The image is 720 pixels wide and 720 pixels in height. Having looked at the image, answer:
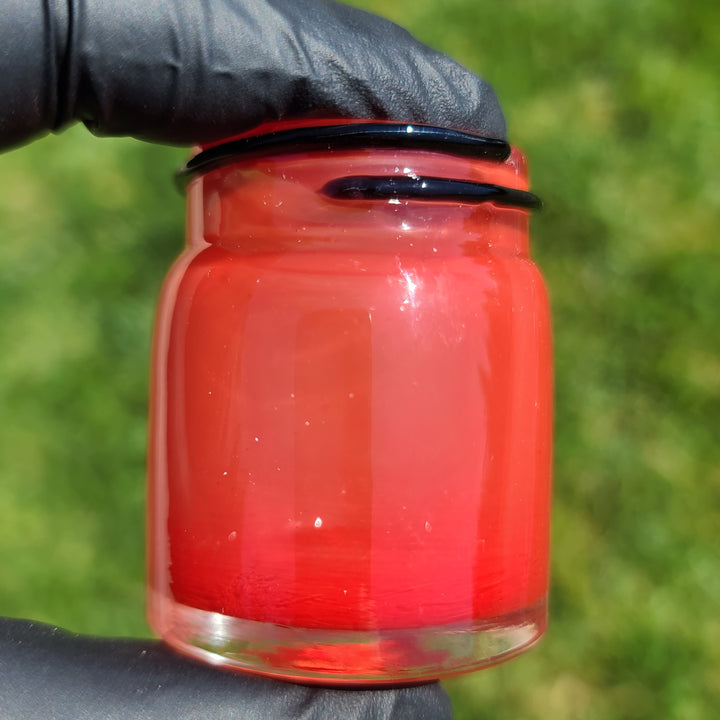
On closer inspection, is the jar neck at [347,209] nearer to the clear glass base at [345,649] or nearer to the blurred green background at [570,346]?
the clear glass base at [345,649]

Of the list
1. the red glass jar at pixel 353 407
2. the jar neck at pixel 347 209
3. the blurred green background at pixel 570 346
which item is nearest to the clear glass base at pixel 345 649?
the red glass jar at pixel 353 407

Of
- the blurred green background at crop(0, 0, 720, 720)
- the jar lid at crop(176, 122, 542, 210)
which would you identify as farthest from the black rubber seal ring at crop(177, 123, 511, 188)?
the blurred green background at crop(0, 0, 720, 720)

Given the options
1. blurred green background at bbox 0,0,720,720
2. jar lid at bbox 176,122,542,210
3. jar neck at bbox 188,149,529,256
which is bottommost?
blurred green background at bbox 0,0,720,720

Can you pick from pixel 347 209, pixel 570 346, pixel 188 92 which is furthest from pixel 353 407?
pixel 570 346

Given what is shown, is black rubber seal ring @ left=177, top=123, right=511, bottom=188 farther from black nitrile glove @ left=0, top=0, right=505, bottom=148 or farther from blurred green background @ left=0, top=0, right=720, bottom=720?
blurred green background @ left=0, top=0, right=720, bottom=720

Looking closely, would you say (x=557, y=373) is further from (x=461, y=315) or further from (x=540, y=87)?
(x=461, y=315)

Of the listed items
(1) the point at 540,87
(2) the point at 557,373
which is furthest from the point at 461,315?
(1) the point at 540,87
